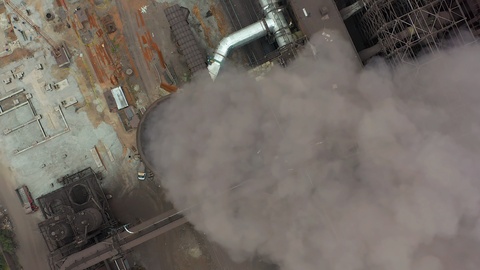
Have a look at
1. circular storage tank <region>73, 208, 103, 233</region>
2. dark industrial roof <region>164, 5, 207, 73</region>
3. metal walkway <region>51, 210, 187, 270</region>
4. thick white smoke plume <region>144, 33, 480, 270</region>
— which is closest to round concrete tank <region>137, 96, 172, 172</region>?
thick white smoke plume <region>144, 33, 480, 270</region>

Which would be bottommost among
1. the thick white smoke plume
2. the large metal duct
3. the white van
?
the thick white smoke plume

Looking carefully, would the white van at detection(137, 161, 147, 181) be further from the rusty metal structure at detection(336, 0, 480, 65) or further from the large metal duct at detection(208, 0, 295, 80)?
the rusty metal structure at detection(336, 0, 480, 65)

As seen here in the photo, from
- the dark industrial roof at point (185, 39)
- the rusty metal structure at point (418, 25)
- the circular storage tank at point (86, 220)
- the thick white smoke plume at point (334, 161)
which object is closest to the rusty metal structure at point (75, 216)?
the circular storage tank at point (86, 220)

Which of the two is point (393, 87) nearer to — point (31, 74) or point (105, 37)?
point (105, 37)

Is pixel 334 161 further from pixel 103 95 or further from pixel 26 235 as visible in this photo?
pixel 26 235

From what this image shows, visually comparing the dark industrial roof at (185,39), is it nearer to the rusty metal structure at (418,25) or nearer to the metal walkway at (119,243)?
the metal walkway at (119,243)

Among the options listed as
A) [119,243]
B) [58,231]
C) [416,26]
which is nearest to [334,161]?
[416,26]
